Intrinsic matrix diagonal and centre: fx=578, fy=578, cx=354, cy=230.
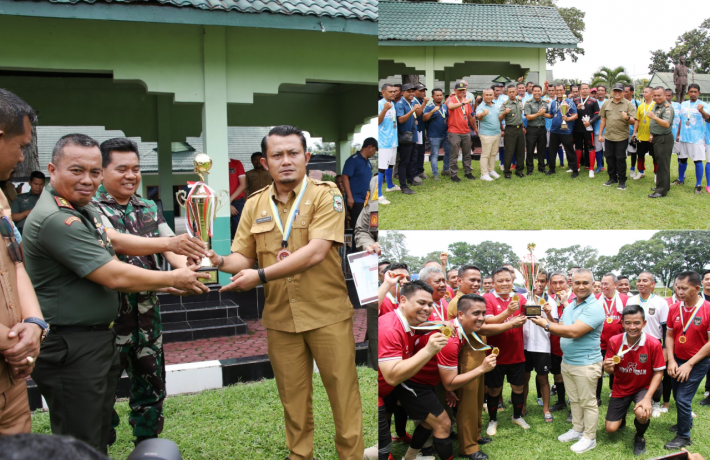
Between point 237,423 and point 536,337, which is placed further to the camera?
point 237,423

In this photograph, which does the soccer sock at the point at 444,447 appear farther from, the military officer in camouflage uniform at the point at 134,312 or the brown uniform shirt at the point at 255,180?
the brown uniform shirt at the point at 255,180

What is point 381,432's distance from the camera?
291 cm

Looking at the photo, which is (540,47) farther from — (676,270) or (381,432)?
(381,432)

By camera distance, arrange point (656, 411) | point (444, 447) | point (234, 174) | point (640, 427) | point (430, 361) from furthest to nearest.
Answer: point (234, 174) < point (656, 411) < point (640, 427) < point (430, 361) < point (444, 447)

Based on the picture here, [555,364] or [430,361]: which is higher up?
[430,361]

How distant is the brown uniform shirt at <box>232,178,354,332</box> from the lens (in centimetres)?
276

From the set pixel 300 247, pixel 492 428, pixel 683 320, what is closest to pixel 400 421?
pixel 492 428

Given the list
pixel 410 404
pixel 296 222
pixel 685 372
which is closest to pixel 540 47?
pixel 296 222

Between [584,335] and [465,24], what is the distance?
182 cm

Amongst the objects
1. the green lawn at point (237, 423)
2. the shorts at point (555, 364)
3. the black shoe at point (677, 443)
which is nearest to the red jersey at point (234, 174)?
the green lawn at point (237, 423)

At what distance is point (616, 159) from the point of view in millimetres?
3055

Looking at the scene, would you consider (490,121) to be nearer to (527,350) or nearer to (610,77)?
(610,77)

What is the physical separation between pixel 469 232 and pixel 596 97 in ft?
4.47

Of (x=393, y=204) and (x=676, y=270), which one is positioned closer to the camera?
(x=393, y=204)
